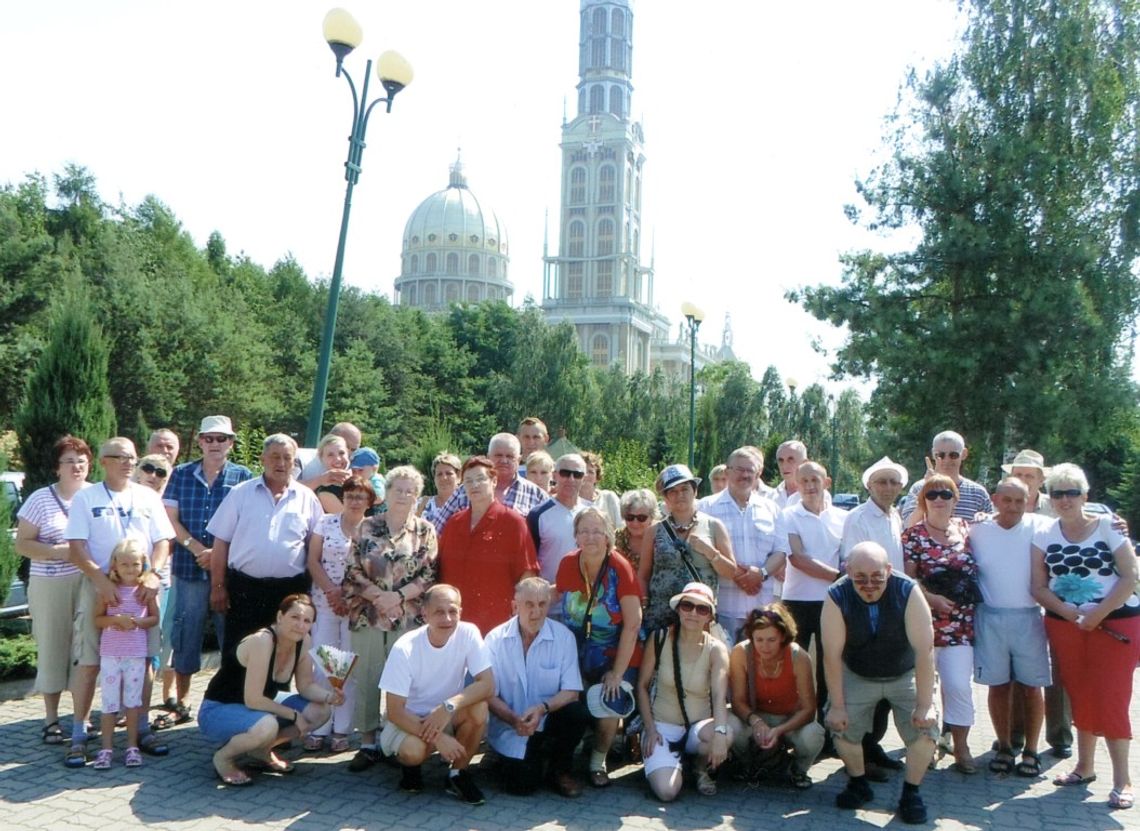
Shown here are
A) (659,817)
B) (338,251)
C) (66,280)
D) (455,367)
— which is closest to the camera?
(659,817)

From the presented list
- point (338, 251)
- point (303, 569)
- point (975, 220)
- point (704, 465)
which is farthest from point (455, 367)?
point (303, 569)

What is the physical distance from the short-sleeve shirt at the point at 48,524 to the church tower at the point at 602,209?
104 metres

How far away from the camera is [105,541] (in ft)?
19.5

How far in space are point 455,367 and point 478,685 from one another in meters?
46.3

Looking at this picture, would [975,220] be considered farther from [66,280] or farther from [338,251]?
[66,280]

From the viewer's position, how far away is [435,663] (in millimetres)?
5492

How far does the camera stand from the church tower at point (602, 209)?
112 metres

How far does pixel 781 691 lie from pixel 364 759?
101 inches

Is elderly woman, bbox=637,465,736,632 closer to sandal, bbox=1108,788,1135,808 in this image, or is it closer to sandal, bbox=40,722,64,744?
sandal, bbox=1108,788,1135,808

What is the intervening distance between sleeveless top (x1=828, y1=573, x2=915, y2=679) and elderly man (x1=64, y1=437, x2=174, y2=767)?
423 centimetres

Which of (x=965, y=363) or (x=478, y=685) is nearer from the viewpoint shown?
(x=478, y=685)

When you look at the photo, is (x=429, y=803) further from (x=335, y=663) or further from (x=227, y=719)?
(x=227, y=719)

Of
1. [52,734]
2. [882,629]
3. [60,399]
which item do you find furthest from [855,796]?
[60,399]

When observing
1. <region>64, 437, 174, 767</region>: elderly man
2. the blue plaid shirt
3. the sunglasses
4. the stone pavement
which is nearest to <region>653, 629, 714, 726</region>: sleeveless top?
the sunglasses
